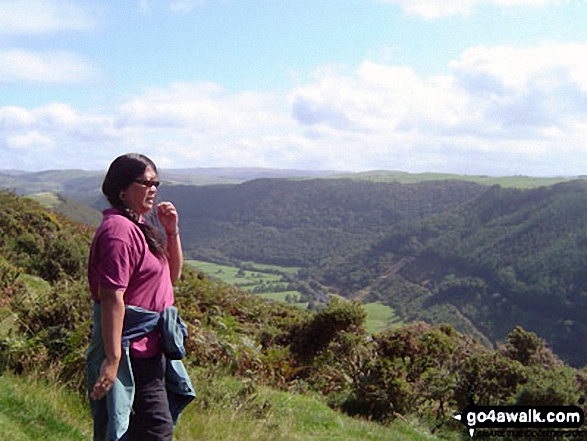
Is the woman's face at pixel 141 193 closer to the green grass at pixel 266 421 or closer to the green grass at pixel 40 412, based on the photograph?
the green grass at pixel 40 412

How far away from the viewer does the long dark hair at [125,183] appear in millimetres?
3270

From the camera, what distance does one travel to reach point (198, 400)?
5406mm

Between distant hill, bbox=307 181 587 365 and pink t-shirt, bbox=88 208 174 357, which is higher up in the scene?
pink t-shirt, bbox=88 208 174 357

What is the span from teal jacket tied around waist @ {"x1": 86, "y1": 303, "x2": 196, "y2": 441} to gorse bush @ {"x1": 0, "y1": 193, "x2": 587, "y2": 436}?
2071mm

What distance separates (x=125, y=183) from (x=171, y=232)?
0.47 meters

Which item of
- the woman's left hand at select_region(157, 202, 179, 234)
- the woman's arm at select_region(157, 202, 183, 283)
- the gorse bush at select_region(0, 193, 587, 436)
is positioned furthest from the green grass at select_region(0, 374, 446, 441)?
the woman's left hand at select_region(157, 202, 179, 234)

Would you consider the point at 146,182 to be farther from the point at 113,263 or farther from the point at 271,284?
the point at 271,284

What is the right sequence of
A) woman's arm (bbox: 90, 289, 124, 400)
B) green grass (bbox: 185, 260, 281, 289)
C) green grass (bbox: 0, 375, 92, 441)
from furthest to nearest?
green grass (bbox: 185, 260, 281, 289) → green grass (bbox: 0, 375, 92, 441) → woman's arm (bbox: 90, 289, 124, 400)

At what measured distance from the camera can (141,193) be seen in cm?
332

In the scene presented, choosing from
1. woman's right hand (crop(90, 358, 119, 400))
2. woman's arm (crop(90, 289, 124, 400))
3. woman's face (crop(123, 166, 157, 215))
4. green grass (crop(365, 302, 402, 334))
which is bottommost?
green grass (crop(365, 302, 402, 334))

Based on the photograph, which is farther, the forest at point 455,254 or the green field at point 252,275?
the green field at point 252,275

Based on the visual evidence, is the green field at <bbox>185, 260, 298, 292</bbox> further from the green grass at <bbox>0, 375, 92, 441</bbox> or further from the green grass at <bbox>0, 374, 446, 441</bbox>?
the green grass at <bbox>0, 375, 92, 441</bbox>

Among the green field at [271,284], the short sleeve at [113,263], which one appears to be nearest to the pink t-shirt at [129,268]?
the short sleeve at [113,263]

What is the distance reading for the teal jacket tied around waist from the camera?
304 cm
